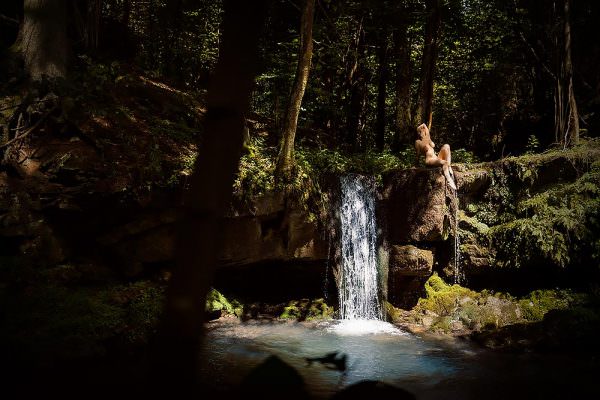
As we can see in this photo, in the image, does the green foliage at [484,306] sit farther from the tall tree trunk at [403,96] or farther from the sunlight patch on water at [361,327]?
the tall tree trunk at [403,96]

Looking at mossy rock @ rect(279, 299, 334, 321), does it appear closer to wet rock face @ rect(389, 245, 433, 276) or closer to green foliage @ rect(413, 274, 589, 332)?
wet rock face @ rect(389, 245, 433, 276)

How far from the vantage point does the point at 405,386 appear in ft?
20.2

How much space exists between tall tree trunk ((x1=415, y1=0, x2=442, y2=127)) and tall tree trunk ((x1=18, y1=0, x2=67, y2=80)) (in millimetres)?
11700

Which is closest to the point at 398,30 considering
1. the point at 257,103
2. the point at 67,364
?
the point at 257,103

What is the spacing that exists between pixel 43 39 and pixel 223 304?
7080mm

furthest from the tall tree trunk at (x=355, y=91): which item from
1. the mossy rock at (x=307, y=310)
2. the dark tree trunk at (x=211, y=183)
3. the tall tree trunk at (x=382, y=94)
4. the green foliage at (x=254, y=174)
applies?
the dark tree trunk at (x=211, y=183)

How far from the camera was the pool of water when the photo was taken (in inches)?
239

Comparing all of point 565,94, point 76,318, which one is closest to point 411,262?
point 76,318

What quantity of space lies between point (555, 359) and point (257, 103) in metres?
16.4

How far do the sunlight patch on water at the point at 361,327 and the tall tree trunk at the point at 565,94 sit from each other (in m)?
8.83

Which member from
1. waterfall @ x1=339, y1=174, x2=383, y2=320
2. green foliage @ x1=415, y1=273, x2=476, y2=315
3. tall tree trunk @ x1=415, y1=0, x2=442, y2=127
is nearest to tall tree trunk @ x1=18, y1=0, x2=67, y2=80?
waterfall @ x1=339, y1=174, x2=383, y2=320

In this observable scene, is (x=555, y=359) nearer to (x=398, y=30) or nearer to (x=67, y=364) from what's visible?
(x=67, y=364)

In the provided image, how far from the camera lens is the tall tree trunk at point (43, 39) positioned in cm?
812

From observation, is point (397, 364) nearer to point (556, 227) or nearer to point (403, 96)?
point (556, 227)
